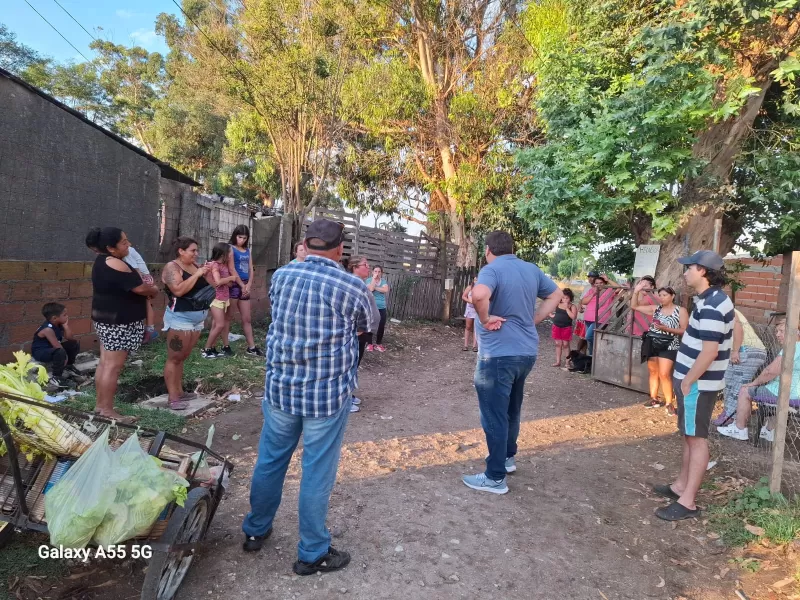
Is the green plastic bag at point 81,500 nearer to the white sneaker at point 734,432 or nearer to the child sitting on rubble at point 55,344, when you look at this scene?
the child sitting on rubble at point 55,344

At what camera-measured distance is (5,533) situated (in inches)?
110

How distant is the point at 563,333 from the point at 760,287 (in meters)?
6.23

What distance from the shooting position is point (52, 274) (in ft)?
18.5

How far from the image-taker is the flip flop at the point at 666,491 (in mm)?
4100

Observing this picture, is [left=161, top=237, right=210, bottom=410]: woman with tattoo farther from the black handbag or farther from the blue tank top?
the blue tank top

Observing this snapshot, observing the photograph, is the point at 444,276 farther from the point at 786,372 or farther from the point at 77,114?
the point at 786,372

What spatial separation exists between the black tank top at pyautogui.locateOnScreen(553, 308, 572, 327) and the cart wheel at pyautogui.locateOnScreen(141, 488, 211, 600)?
7.28 m

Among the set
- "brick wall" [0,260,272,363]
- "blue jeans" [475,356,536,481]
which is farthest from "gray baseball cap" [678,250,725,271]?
"brick wall" [0,260,272,363]

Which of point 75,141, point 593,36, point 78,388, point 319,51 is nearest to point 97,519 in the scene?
point 78,388

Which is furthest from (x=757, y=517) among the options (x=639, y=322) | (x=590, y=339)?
(x=590, y=339)

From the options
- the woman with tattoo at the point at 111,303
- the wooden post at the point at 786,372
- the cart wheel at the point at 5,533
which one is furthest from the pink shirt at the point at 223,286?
the wooden post at the point at 786,372

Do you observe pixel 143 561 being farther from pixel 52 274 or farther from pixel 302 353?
pixel 52 274

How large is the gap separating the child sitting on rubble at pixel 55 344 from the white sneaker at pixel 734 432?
6649mm

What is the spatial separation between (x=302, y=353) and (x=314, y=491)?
0.73 meters
